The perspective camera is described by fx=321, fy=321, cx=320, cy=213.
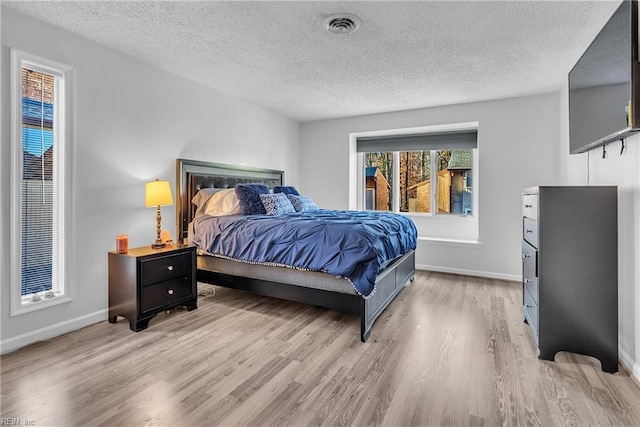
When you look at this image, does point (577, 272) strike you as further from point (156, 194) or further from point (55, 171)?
point (55, 171)

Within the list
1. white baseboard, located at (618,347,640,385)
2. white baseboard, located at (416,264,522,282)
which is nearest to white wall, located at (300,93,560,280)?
white baseboard, located at (416,264,522,282)

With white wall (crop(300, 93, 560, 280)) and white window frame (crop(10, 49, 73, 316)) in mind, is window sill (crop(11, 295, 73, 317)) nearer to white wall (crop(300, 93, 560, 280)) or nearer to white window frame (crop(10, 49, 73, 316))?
white window frame (crop(10, 49, 73, 316))

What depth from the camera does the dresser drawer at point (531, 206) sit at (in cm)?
227

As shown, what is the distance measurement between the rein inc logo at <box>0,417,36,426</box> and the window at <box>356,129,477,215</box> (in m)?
4.88

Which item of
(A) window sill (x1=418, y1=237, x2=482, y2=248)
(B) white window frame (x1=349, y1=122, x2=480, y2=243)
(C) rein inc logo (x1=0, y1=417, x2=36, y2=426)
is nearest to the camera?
(C) rein inc logo (x1=0, y1=417, x2=36, y2=426)

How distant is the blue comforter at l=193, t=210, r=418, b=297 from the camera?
2.47 metres

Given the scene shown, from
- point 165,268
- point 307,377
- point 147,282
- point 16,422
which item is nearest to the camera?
point 16,422

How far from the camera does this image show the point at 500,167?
4.29m

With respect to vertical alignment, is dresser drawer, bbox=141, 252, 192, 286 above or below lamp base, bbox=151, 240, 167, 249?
below

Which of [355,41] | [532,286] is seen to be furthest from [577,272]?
[355,41]

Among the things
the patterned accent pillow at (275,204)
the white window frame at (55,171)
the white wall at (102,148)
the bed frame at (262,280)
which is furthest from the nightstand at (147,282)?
the patterned accent pillow at (275,204)

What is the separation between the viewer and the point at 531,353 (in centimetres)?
223

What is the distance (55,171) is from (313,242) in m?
2.15

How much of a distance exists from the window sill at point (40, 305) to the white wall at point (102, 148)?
0.13 ft
